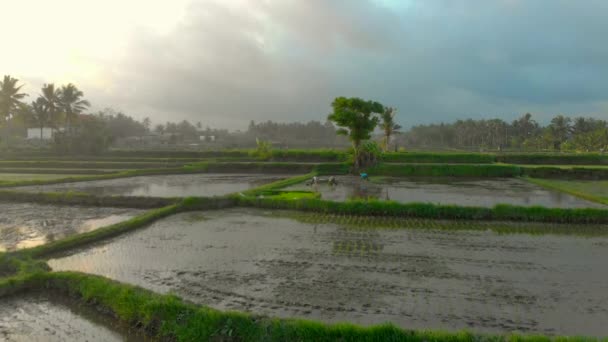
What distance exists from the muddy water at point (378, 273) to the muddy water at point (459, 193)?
4266mm

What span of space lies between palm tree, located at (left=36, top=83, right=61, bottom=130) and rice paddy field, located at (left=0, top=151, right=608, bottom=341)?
104ft

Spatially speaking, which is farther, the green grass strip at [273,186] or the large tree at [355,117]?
the large tree at [355,117]

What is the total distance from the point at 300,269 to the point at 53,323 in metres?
3.59

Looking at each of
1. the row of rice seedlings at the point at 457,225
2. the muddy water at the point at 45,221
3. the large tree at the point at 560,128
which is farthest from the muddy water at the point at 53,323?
the large tree at the point at 560,128

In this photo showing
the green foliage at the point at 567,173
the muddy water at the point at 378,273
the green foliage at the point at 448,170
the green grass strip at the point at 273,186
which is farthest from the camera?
the green foliage at the point at 448,170

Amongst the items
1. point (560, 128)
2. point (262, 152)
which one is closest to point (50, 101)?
point (262, 152)

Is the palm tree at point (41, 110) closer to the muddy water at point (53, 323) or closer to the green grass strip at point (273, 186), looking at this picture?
the green grass strip at point (273, 186)

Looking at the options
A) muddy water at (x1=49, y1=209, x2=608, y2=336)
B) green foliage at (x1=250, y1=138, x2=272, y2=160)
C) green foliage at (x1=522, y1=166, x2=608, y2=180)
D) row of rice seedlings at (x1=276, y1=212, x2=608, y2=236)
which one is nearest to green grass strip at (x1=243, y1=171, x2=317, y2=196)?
row of rice seedlings at (x1=276, y1=212, x2=608, y2=236)

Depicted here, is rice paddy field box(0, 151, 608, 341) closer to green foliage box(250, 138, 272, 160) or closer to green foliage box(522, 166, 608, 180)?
green foliage box(522, 166, 608, 180)

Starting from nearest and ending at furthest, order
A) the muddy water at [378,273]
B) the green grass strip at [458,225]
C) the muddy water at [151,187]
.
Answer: the muddy water at [378,273]
the green grass strip at [458,225]
the muddy water at [151,187]

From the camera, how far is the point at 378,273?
6621mm

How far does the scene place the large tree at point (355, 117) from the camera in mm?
26203

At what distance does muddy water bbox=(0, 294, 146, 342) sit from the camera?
4801 mm

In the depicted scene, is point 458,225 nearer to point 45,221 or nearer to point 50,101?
point 45,221
